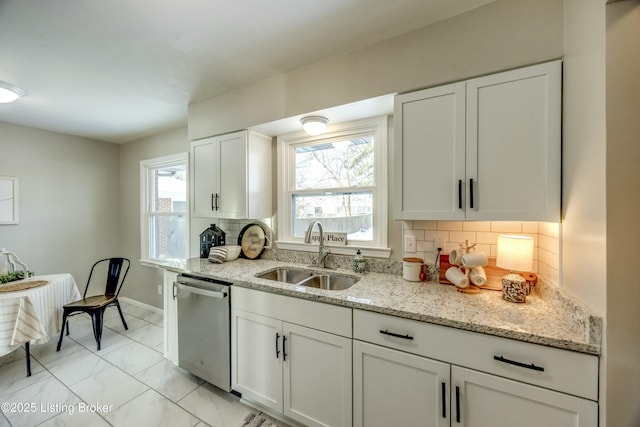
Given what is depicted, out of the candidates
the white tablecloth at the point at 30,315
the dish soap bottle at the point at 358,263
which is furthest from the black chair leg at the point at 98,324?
the dish soap bottle at the point at 358,263

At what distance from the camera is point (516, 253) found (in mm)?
1410

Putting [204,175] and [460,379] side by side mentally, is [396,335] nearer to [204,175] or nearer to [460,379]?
[460,379]

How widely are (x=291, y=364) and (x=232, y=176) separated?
1.61 meters

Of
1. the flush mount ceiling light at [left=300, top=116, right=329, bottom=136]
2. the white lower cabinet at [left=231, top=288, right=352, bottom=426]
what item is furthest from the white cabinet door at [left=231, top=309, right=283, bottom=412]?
the flush mount ceiling light at [left=300, top=116, right=329, bottom=136]

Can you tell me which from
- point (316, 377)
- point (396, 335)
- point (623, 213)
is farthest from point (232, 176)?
point (623, 213)

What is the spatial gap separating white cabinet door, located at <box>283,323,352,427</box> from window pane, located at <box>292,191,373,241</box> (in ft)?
2.96

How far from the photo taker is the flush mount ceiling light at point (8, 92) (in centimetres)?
208

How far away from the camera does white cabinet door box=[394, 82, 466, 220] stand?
1.45 meters

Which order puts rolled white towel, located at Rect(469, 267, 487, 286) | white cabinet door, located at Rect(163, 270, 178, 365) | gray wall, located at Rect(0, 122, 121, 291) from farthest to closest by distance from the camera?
gray wall, located at Rect(0, 122, 121, 291) < white cabinet door, located at Rect(163, 270, 178, 365) < rolled white towel, located at Rect(469, 267, 487, 286)

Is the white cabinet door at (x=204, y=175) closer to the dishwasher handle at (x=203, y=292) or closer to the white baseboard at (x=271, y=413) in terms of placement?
the dishwasher handle at (x=203, y=292)

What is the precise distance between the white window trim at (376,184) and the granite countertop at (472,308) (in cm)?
30

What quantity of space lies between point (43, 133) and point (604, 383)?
5.40 m

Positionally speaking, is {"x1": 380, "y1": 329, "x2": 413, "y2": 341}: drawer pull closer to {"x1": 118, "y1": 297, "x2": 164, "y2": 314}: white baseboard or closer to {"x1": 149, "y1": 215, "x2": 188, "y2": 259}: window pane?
{"x1": 149, "y1": 215, "x2": 188, "y2": 259}: window pane

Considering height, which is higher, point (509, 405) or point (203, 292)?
point (203, 292)
